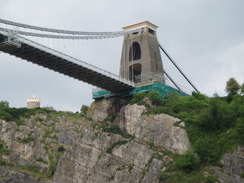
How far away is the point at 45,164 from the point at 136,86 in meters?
24.7

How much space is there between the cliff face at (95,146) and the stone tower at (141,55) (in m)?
7.53

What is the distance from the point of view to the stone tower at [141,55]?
76.1 metres

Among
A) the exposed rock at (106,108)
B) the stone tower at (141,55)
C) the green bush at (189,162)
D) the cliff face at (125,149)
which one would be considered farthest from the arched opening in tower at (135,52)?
the green bush at (189,162)

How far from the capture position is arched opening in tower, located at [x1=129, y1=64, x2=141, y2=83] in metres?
77.5

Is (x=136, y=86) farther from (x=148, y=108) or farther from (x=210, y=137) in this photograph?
(x=210, y=137)

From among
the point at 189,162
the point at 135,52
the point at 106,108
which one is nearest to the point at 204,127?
the point at 189,162

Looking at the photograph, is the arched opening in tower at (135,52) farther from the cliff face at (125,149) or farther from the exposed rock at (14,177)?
the exposed rock at (14,177)

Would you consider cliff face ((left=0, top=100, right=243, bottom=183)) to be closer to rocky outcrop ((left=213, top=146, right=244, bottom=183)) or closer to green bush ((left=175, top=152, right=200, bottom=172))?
green bush ((left=175, top=152, right=200, bottom=172))

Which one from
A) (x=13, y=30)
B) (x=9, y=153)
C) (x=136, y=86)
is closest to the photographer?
(x=13, y=30)

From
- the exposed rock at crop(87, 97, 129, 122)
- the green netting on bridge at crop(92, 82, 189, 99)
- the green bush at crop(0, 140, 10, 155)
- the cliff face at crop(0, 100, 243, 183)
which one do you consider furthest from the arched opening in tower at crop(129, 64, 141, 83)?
the green bush at crop(0, 140, 10, 155)

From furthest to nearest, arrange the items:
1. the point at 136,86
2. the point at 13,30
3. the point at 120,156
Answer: the point at 136,86 → the point at 120,156 → the point at 13,30

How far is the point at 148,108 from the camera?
67.8 metres

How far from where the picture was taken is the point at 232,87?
68.8 metres

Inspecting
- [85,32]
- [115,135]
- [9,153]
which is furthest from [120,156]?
[9,153]
